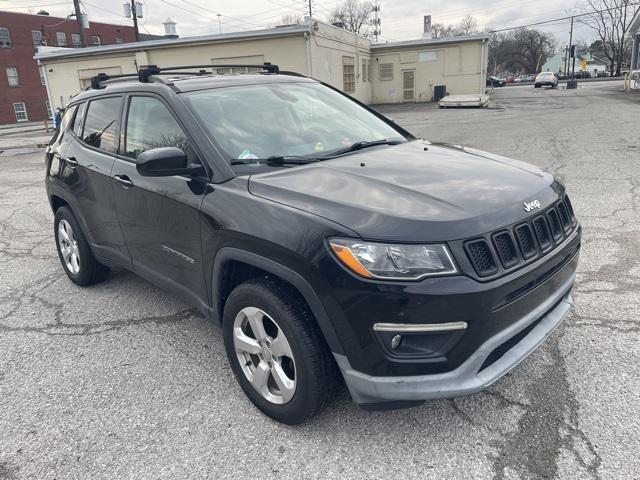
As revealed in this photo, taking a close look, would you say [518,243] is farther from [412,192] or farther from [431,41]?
[431,41]

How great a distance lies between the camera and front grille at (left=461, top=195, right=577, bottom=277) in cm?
219

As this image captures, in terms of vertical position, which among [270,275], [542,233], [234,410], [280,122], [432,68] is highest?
[432,68]

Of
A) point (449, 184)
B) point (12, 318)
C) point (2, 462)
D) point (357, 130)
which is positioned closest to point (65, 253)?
point (12, 318)

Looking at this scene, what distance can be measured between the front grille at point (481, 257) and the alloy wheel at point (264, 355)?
0.96 meters

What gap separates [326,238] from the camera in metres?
2.23

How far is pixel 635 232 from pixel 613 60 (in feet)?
240

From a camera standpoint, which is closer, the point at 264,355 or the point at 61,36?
the point at 264,355

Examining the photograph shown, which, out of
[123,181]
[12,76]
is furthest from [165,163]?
[12,76]

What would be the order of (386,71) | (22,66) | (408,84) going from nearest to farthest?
(408,84) → (386,71) → (22,66)

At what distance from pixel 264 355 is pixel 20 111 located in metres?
49.7

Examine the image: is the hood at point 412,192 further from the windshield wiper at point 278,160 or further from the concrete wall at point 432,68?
the concrete wall at point 432,68

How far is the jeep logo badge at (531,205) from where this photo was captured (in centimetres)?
248

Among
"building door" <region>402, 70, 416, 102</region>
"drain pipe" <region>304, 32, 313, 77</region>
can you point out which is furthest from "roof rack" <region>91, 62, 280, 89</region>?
"building door" <region>402, 70, 416, 102</region>

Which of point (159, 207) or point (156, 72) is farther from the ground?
point (156, 72)
